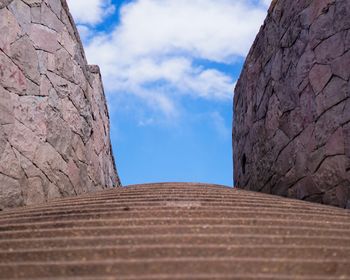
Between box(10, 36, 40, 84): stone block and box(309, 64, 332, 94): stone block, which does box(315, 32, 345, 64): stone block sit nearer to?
box(309, 64, 332, 94): stone block

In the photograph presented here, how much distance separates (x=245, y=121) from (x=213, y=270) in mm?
5011

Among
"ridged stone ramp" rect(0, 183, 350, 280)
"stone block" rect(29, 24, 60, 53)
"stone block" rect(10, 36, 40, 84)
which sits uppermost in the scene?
"stone block" rect(29, 24, 60, 53)

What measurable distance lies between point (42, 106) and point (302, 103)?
7.88 ft

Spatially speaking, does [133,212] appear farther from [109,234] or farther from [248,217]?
[248,217]

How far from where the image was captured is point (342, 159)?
3.50 metres

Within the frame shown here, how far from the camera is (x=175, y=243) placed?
199 cm

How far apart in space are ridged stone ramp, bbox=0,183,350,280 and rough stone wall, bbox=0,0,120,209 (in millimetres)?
1021

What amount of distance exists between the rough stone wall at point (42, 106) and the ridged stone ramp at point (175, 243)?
1.02m

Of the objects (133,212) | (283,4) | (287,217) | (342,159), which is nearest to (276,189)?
(342,159)

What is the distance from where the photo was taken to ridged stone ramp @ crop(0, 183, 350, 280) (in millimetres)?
1768

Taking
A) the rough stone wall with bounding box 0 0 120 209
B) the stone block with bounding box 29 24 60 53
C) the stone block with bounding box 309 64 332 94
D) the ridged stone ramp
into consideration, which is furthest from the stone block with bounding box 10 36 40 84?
the stone block with bounding box 309 64 332 94

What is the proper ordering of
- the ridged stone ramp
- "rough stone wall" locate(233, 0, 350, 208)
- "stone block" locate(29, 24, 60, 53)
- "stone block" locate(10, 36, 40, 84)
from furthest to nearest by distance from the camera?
"stone block" locate(29, 24, 60, 53), "stone block" locate(10, 36, 40, 84), "rough stone wall" locate(233, 0, 350, 208), the ridged stone ramp

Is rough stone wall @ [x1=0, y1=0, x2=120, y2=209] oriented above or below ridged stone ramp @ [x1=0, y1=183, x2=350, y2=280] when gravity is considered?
above

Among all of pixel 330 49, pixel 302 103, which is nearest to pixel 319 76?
pixel 330 49
